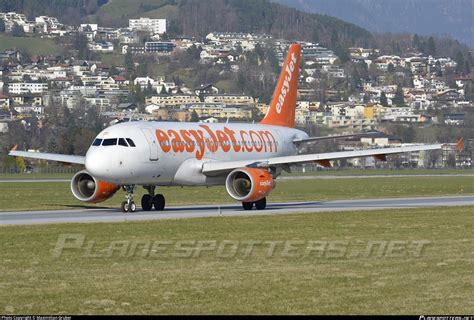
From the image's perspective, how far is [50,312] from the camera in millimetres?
22609

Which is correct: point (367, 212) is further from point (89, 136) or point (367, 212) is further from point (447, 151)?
point (447, 151)

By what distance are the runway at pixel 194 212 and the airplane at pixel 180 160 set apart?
951 millimetres

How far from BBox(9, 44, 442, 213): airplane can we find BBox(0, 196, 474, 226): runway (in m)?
0.95

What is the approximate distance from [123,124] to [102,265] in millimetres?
22147

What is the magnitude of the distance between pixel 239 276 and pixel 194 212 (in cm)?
2380

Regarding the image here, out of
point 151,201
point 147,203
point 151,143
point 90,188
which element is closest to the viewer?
point 151,143

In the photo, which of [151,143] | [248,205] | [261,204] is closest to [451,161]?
[261,204]

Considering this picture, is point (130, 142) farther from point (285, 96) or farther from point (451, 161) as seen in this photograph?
point (451, 161)

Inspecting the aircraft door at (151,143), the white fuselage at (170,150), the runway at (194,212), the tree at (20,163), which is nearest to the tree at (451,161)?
the tree at (20,163)

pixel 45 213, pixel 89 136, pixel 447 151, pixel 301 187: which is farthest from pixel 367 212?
pixel 447 151

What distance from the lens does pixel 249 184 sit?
5244cm

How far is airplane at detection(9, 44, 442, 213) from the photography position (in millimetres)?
49562

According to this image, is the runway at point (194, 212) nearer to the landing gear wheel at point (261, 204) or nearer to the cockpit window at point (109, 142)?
the landing gear wheel at point (261, 204)

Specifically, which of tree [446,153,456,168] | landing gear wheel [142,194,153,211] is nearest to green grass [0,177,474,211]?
landing gear wheel [142,194,153,211]
